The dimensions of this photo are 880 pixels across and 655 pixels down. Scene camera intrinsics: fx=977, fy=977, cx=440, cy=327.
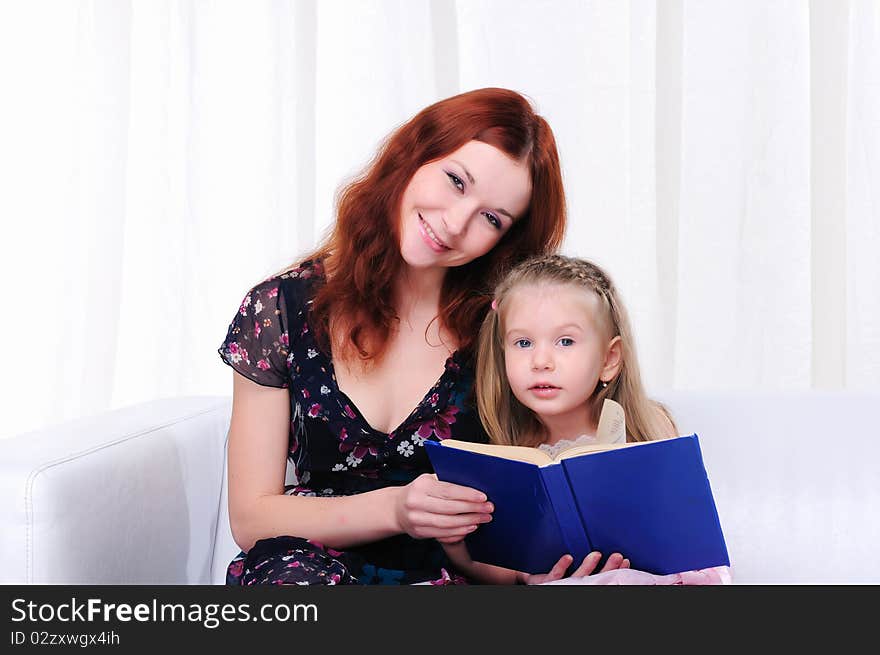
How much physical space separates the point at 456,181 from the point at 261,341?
372mm

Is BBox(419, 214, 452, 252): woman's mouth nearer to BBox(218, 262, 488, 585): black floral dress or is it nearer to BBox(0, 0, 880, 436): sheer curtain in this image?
BBox(218, 262, 488, 585): black floral dress

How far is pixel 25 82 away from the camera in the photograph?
2.40 m

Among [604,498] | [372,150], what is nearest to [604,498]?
[604,498]

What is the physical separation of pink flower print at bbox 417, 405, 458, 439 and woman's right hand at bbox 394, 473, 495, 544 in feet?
0.63

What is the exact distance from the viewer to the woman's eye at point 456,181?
1.38 metres

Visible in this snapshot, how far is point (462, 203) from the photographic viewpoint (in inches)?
54.0

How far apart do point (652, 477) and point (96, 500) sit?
0.71 meters

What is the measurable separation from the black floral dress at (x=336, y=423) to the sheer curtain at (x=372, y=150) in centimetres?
79

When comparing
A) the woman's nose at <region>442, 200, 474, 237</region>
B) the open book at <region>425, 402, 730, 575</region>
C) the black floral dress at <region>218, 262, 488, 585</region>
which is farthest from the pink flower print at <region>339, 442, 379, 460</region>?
the woman's nose at <region>442, 200, 474, 237</region>

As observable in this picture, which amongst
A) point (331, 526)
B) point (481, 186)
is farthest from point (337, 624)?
point (481, 186)

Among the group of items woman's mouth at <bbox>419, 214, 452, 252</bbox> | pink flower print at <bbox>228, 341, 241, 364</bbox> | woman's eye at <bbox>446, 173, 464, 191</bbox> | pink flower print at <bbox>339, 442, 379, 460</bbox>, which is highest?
woman's eye at <bbox>446, 173, 464, 191</bbox>

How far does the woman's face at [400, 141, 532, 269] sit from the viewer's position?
137 centimetres

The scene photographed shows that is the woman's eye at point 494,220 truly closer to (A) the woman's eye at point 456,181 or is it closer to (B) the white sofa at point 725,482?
(A) the woman's eye at point 456,181

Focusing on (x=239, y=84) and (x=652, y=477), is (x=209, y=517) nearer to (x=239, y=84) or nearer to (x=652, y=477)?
(x=652, y=477)
